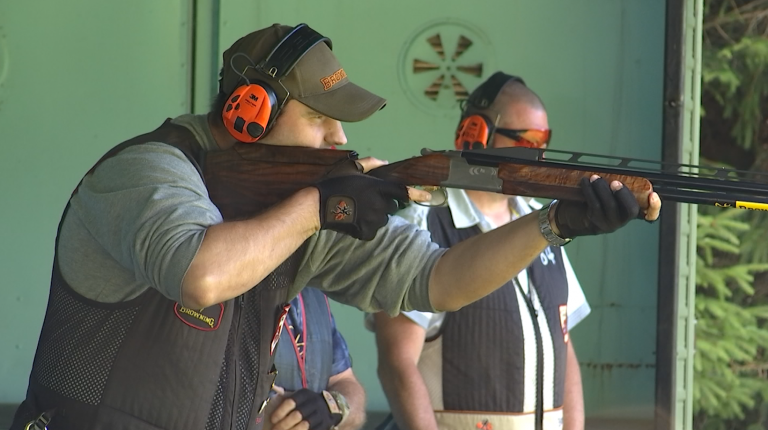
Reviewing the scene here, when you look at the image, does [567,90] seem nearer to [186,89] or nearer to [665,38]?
[665,38]

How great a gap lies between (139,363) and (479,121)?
1.68m

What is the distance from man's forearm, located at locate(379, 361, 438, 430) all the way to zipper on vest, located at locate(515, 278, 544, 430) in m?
0.34

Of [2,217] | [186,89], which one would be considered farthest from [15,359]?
[186,89]

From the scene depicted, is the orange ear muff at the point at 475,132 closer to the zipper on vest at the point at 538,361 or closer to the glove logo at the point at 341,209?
the zipper on vest at the point at 538,361

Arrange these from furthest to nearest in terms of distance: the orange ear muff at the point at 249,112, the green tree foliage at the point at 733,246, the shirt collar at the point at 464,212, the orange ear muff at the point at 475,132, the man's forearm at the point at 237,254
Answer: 1. the green tree foliage at the point at 733,246
2. the orange ear muff at the point at 475,132
3. the shirt collar at the point at 464,212
4. the orange ear muff at the point at 249,112
5. the man's forearm at the point at 237,254

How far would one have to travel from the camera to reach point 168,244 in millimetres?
2049

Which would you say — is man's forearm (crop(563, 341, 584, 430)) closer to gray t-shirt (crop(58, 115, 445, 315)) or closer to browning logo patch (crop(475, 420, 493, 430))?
browning logo patch (crop(475, 420, 493, 430))

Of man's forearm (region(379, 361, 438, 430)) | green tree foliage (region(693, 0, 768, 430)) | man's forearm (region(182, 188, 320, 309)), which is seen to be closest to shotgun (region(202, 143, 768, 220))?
man's forearm (region(182, 188, 320, 309))

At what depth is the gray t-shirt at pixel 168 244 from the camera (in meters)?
2.07

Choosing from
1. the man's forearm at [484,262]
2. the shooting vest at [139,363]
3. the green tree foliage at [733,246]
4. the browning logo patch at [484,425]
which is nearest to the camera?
the shooting vest at [139,363]

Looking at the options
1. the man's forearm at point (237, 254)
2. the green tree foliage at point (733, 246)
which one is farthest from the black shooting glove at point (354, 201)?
the green tree foliage at point (733, 246)

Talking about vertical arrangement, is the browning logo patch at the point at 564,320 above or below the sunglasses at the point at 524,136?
below

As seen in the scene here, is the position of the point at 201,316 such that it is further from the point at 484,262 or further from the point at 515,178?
the point at 515,178

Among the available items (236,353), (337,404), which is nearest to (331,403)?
(337,404)
